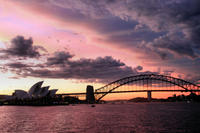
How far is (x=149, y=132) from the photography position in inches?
1328

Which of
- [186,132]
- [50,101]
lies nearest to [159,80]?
[50,101]

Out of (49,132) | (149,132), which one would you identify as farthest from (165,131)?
(49,132)

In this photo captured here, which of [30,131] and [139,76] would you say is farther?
[139,76]

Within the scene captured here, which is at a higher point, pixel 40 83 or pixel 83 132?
pixel 40 83

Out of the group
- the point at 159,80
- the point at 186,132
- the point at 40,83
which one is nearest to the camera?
the point at 186,132

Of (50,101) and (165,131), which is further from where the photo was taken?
(50,101)

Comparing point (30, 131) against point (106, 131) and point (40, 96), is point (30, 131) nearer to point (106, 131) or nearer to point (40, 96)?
point (106, 131)

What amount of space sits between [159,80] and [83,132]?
142848 mm

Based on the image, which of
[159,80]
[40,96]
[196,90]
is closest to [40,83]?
[40,96]

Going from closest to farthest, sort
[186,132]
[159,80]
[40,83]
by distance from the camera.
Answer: [186,132] < [159,80] < [40,83]

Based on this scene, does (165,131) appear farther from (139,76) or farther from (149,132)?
(139,76)

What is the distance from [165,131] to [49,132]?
1964 cm

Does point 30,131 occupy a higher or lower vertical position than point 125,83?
lower

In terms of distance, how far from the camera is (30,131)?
35375 millimetres
